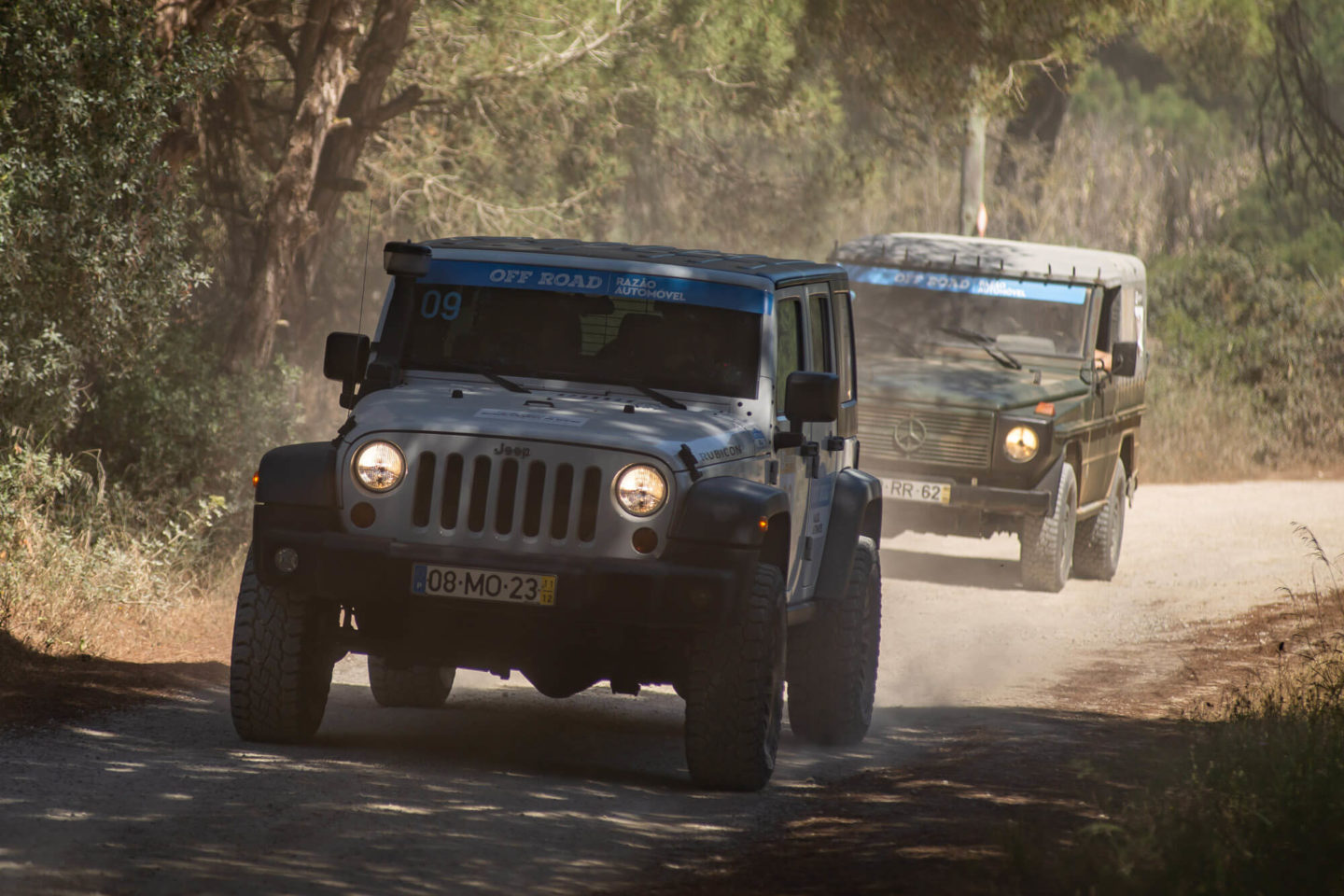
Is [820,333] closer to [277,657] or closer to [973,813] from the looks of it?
[973,813]

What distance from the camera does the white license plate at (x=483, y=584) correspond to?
6738 mm

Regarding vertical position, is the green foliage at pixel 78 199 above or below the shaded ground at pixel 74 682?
above

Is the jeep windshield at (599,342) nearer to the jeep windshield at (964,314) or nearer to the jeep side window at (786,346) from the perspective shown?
the jeep side window at (786,346)

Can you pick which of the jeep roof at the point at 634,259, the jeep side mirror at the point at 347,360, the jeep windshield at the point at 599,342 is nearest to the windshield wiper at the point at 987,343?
the jeep roof at the point at 634,259

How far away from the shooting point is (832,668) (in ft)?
27.9

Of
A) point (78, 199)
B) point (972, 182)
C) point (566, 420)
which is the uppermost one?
point (972, 182)

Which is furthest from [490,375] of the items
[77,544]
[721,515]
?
[77,544]

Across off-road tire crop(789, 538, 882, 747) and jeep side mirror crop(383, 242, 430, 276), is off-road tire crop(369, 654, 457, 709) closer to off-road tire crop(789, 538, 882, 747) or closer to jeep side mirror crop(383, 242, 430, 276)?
off-road tire crop(789, 538, 882, 747)

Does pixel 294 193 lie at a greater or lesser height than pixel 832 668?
greater

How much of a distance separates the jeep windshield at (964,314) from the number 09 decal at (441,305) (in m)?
7.44

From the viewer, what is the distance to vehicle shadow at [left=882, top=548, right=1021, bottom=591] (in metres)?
15.3

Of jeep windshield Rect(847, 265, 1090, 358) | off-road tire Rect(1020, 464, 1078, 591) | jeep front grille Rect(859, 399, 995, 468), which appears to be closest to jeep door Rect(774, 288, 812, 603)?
jeep front grille Rect(859, 399, 995, 468)

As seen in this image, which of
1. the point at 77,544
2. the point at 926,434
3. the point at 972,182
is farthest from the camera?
the point at 972,182

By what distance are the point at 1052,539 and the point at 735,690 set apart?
782 centimetres
